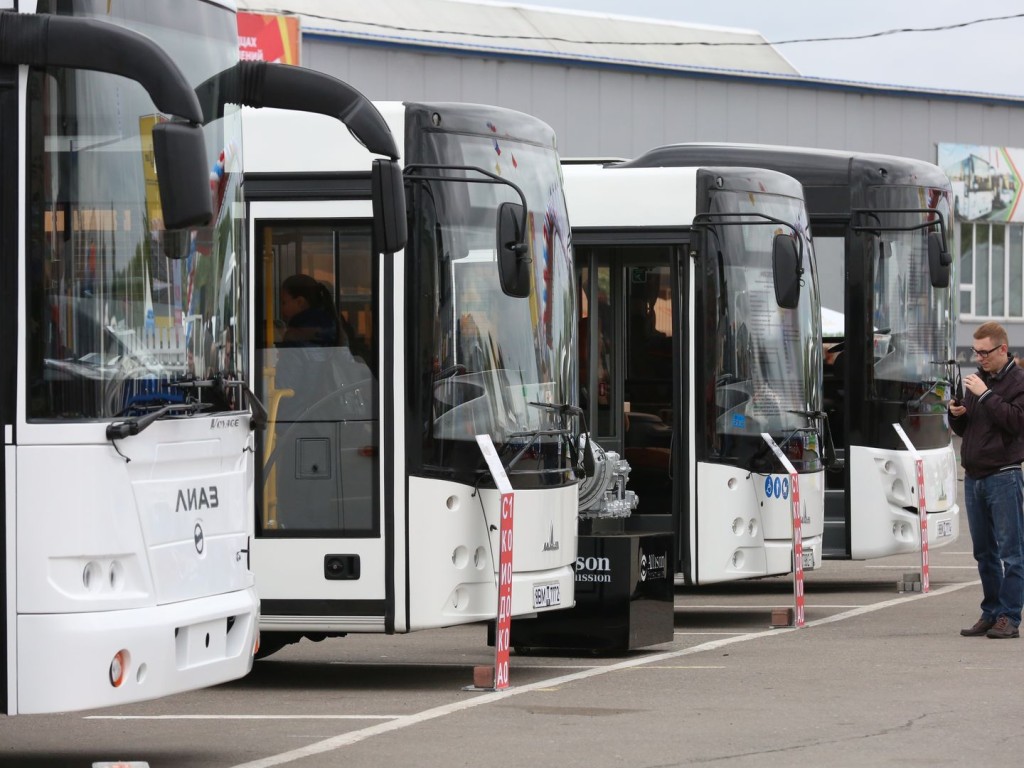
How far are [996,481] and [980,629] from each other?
0.94 m

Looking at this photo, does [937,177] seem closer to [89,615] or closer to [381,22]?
[89,615]

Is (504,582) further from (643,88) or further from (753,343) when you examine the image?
(643,88)

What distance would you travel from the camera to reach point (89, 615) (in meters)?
7.16

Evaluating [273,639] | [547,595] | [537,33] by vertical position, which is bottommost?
[273,639]

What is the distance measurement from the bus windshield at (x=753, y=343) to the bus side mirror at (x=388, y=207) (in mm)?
5153

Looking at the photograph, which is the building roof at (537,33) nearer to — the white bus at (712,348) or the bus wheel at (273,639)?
the white bus at (712,348)

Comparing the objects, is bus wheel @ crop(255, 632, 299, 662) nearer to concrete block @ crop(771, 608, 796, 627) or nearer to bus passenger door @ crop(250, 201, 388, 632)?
bus passenger door @ crop(250, 201, 388, 632)

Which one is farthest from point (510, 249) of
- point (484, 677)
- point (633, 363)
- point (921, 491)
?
point (921, 491)

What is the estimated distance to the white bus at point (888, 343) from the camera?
52.4ft

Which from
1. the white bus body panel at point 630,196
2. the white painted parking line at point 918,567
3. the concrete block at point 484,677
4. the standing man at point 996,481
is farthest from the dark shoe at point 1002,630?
the white painted parking line at point 918,567

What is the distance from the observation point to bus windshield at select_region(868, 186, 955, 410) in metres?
16.1

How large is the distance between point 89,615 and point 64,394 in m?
0.79

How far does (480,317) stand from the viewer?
10531mm

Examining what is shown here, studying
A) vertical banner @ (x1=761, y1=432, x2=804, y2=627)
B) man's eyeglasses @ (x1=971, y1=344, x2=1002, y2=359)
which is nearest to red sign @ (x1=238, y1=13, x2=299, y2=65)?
vertical banner @ (x1=761, y1=432, x2=804, y2=627)
